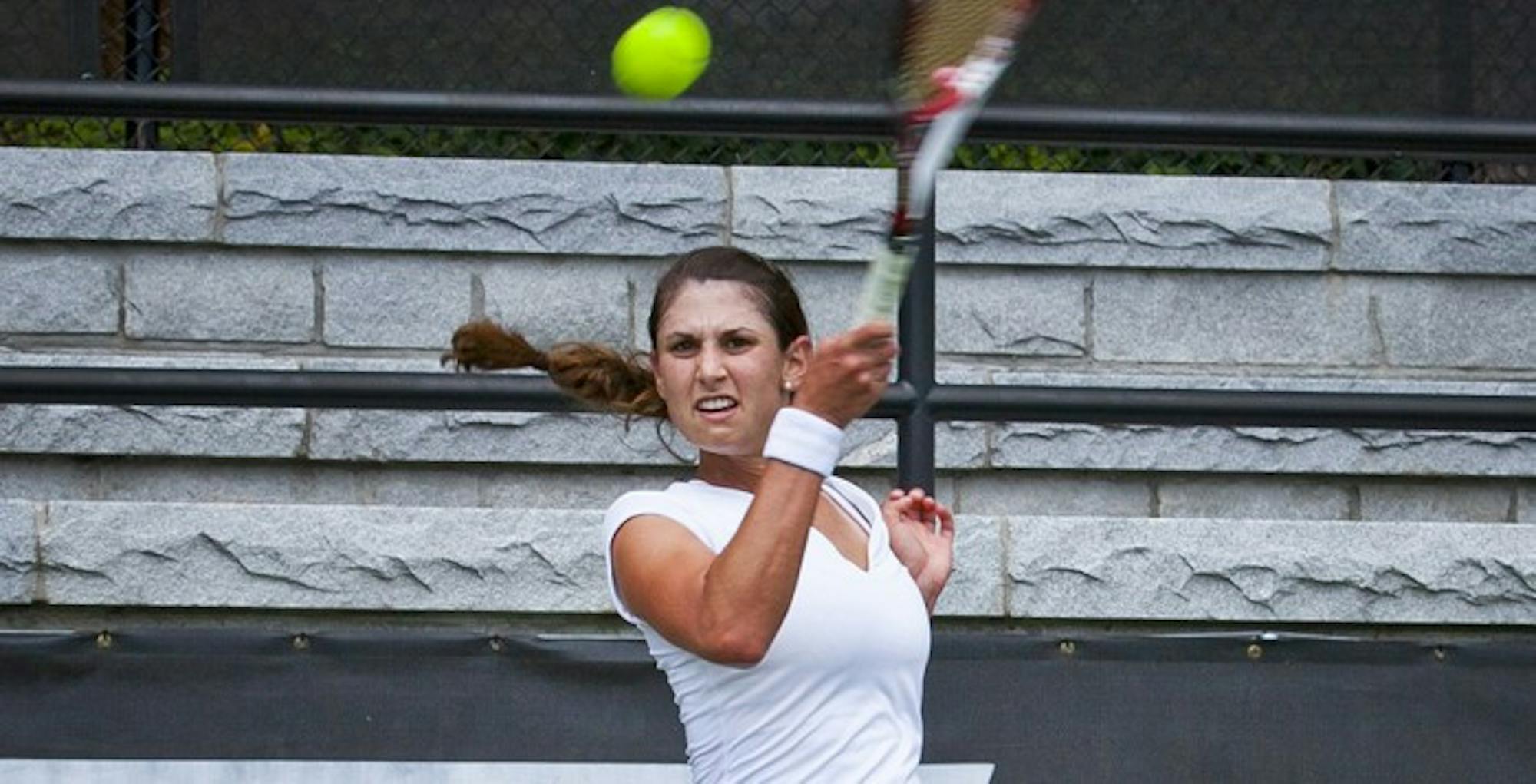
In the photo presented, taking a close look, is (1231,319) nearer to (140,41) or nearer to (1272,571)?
(1272,571)

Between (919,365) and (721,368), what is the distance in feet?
4.31

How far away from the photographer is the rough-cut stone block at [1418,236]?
5.44 meters

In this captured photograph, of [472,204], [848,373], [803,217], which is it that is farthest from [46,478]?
[848,373]

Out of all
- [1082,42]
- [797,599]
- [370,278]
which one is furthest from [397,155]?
[797,599]

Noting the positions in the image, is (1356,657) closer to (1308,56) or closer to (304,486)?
(1308,56)

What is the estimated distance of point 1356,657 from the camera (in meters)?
4.12

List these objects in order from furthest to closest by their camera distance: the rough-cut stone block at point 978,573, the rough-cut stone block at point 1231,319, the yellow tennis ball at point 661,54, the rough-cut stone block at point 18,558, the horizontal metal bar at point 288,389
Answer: the rough-cut stone block at point 1231,319
the rough-cut stone block at point 978,573
the rough-cut stone block at point 18,558
the horizontal metal bar at point 288,389
the yellow tennis ball at point 661,54

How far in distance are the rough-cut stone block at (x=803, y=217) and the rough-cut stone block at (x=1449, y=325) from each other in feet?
3.79

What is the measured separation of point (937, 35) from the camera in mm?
2807

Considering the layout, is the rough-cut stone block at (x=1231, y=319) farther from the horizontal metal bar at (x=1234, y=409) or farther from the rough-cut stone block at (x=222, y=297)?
the rough-cut stone block at (x=222, y=297)

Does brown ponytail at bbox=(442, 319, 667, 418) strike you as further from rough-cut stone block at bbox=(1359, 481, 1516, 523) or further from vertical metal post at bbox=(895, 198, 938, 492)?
rough-cut stone block at bbox=(1359, 481, 1516, 523)

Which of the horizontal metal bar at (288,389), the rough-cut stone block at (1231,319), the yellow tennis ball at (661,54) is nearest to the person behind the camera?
the yellow tennis ball at (661,54)

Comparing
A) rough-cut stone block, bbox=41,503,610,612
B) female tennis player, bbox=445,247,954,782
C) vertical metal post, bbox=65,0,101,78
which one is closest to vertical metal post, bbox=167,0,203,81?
vertical metal post, bbox=65,0,101,78

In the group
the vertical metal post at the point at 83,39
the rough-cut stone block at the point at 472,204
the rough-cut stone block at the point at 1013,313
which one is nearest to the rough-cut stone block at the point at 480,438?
the rough-cut stone block at the point at 472,204
